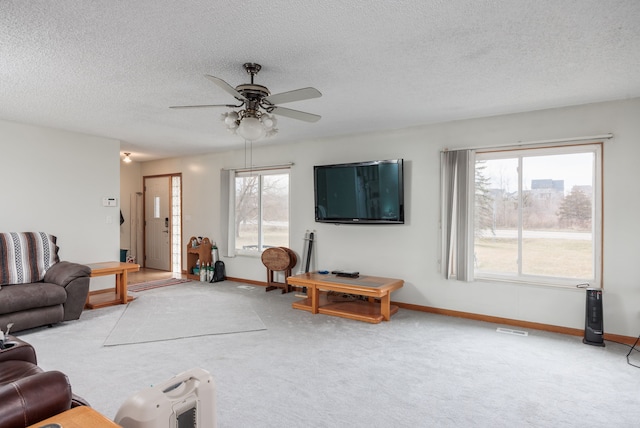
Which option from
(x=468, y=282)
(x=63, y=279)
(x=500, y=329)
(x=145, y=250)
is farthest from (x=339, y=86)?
(x=145, y=250)

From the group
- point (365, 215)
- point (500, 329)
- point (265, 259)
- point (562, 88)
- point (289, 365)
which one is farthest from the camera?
point (265, 259)

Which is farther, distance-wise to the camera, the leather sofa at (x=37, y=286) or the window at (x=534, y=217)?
the window at (x=534, y=217)

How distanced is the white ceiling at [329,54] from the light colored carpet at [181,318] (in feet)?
7.70

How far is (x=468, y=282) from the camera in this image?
173 inches

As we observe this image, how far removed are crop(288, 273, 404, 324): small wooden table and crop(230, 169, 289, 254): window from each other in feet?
4.73

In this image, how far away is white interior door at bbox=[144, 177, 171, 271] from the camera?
761 centimetres

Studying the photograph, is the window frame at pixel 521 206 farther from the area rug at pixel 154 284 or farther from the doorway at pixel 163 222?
the doorway at pixel 163 222

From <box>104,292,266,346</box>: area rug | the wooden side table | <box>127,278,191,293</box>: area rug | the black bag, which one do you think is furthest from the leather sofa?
the black bag

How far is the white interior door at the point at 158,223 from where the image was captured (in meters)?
7.61

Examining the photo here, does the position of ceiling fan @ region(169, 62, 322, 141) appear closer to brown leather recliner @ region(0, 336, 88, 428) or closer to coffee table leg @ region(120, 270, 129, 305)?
brown leather recliner @ region(0, 336, 88, 428)

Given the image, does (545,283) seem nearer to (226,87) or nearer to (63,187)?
(226,87)

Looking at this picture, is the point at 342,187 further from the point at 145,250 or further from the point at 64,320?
the point at 145,250

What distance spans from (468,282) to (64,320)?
4.58 meters

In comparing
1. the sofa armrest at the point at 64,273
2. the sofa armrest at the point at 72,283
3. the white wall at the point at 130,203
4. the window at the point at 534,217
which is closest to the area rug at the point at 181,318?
the sofa armrest at the point at 72,283
